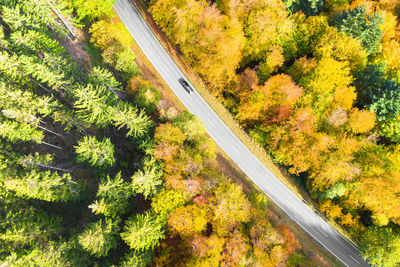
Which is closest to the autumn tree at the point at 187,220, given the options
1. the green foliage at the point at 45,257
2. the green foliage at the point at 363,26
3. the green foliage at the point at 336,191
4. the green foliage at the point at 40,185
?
the green foliage at the point at 45,257

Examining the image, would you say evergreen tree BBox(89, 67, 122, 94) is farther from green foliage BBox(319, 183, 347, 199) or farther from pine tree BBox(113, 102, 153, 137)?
green foliage BBox(319, 183, 347, 199)

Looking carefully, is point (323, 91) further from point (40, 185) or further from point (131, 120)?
point (40, 185)

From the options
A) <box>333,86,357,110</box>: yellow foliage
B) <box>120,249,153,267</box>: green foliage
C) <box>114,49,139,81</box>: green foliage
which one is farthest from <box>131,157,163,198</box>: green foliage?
<box>333,86,357,110</box>: yellow foliage

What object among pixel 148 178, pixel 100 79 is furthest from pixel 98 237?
pixel 100 79

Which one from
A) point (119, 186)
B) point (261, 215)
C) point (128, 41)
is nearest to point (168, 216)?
point (119, 186)

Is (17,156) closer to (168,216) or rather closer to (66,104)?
(66,104)

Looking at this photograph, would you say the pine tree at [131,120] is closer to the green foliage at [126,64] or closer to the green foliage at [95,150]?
the green foliage at [95,150]
